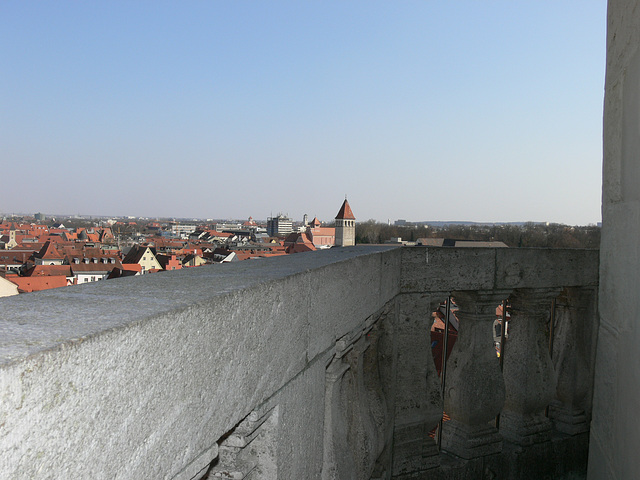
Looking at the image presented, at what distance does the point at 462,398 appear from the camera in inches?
114

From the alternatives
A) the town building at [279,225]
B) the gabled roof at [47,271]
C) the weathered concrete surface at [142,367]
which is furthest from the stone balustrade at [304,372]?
the town building at [279,225]

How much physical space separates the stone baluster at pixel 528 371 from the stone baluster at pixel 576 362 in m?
0.23

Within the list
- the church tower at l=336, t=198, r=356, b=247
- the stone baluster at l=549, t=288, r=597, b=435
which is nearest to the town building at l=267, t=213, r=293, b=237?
the church tower at l=336, t=198, r=356, b=247

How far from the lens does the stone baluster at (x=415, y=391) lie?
8.99ft

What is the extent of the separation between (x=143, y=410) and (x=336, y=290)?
1.03m

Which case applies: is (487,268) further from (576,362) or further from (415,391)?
(576,362)

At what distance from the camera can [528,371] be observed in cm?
309

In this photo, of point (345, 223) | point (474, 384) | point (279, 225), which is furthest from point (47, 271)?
point (279, 225)

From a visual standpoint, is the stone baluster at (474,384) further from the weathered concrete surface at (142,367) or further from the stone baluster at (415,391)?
the weathered concrete surface at (142,367)

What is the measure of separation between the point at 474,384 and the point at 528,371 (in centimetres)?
43

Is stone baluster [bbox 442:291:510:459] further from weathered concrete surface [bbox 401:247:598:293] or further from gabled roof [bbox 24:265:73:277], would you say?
gabled roof [bbox 24:265:73:277]

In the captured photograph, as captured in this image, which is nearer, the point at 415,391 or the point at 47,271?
the point at 415,391

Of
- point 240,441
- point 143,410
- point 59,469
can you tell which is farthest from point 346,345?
point 59,469

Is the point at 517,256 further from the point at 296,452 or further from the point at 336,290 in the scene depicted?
the point at 296,452
